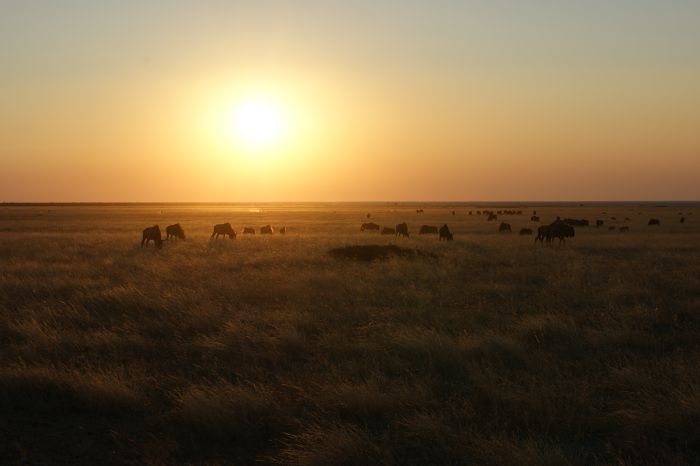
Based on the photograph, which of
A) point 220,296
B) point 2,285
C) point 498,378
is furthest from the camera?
point 2,285

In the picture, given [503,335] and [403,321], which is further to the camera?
[403,321]

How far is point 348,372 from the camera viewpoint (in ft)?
22.8

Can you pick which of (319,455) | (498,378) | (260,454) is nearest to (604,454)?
(498,378)

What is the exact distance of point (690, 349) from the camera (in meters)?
8.23

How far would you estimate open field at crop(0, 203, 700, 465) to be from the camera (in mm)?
4973

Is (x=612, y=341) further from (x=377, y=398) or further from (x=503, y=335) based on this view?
(x=377, y=398)

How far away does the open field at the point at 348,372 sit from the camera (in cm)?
497

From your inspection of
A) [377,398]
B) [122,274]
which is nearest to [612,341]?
[377,398]

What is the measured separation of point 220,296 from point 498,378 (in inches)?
296

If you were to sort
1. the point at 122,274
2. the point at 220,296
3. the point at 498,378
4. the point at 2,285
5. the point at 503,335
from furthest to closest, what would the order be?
the point at 122,274
the point at 2,285
the point at 220,296
the point at 503,335
the point at 498,378

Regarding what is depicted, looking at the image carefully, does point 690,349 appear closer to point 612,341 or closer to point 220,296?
point 612,341

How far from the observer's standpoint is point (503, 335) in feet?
28.9

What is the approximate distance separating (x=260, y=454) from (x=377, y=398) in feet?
4.70

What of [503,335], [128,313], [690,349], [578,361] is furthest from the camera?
[128,313]
